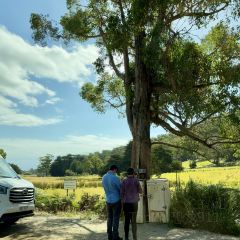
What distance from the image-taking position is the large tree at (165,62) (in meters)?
16.7

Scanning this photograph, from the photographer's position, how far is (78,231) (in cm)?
1446

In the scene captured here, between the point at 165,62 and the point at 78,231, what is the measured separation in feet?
22.3

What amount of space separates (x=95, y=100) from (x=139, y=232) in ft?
33.9

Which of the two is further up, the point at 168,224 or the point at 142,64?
the point at 142,64

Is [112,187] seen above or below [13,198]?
above

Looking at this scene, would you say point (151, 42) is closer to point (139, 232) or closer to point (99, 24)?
point (99, 24)

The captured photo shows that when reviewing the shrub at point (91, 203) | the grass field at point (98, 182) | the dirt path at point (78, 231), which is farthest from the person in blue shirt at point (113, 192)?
the grass field at point (98, 182)

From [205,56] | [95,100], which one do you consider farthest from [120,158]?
[205,56]

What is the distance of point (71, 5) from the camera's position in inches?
829

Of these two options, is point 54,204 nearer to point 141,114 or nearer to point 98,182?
point 141,114

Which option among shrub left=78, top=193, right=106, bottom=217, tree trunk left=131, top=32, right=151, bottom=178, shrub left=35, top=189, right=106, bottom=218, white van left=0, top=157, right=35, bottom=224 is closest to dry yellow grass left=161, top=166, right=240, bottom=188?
shrub left=78, top=193, right=106, bottom=217

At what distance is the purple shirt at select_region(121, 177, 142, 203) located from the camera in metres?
12.3

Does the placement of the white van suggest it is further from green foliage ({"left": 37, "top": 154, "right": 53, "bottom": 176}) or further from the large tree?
green foliage ({"left": 37, "top": 154, "right": 53, "bottom": 176})

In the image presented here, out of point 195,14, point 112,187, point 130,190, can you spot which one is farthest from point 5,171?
point 195,14
